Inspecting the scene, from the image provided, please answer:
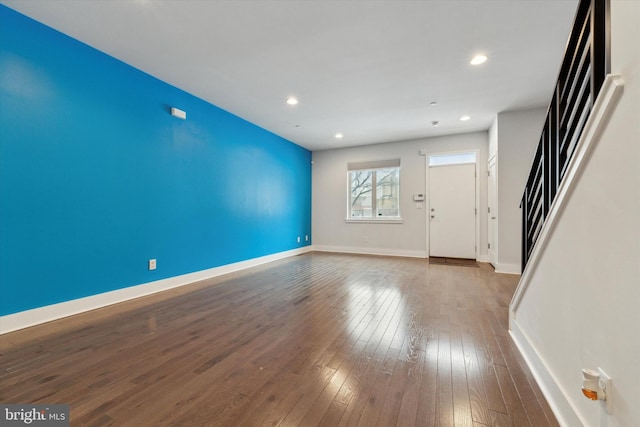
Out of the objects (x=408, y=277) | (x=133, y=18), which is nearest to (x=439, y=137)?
(x=408, y=277)

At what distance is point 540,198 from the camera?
82.4 inches

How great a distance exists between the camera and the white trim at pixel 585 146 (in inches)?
37.1

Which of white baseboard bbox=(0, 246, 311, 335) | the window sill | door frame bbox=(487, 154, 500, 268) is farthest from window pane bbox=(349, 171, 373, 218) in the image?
white baseboard bbox=(0, 246, 311, 335)

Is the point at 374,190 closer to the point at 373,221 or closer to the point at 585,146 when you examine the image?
the point at 373,221

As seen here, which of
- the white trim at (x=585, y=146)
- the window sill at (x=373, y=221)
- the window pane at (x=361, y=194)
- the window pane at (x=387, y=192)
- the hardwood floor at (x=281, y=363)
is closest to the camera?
the white trim at (x=585, y=146)

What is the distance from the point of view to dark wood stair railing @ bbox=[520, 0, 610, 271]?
3.75 feet

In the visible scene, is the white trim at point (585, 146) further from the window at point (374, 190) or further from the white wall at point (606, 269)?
the window at point (374, 190)

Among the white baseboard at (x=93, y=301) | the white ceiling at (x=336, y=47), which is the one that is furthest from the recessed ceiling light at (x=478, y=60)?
the white baseboard at (x=93, y=301)

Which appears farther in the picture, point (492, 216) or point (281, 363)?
point (492, 216)

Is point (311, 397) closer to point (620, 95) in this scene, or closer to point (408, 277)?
point (620, 95)

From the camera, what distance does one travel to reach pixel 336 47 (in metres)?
2.75

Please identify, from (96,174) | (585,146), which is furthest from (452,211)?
(96,174)

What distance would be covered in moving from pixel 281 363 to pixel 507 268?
4.43 m

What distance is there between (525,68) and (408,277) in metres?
3.18
